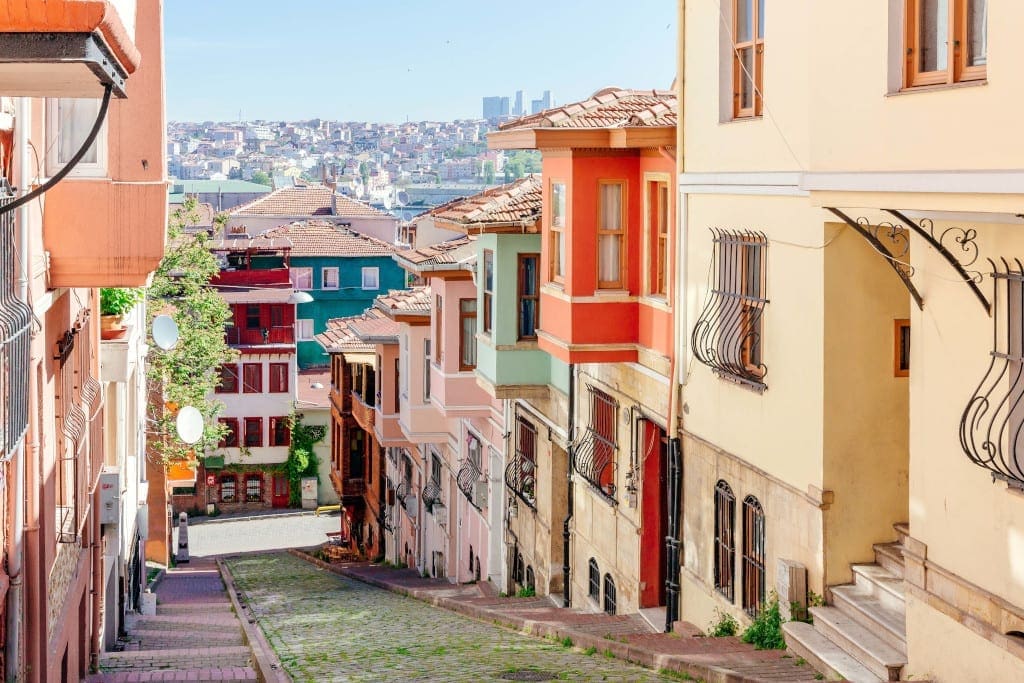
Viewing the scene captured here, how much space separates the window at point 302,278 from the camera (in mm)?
71938

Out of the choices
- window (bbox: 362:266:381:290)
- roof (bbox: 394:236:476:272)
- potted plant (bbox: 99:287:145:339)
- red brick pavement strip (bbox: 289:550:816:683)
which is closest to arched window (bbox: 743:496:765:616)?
red brick pavement strip (bbox: 289:550:816:683)

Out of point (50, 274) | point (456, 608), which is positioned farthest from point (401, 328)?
point (50, 274)

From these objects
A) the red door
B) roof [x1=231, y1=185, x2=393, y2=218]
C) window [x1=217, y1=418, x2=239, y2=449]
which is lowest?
the red door

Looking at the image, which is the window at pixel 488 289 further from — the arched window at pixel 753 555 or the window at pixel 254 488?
the window at pixel 254 488

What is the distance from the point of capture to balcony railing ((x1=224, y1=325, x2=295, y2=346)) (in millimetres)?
62656

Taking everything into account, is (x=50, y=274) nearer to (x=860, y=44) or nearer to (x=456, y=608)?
(x=860, y=44)

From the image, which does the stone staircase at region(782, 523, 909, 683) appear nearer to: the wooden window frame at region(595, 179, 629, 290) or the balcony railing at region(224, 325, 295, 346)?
the wooden window frame at region(595, 179, 629, 290)

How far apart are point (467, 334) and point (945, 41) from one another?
17879 mm

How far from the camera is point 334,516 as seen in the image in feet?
200

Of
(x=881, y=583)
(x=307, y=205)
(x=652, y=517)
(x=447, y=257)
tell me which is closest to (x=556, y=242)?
(x=652, y=517)

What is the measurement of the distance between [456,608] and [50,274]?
12.2 meters

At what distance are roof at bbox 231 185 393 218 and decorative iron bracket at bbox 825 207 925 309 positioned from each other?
250 feet

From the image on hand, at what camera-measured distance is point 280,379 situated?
2499 inches

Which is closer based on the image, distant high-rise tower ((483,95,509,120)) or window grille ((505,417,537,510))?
window grille ((505,417,537,510))
